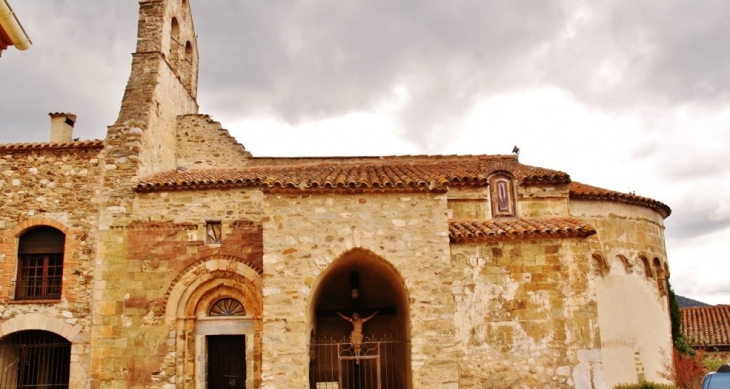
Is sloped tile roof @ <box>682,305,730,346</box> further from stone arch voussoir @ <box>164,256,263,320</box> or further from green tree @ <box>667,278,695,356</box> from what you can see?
stone arch voussoir @ <box>164,256,263,320</box>

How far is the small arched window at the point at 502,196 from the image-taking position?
13.2m

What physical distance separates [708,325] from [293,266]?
21.8 meters

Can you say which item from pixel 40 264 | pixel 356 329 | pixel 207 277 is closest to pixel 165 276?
pixel 207 277

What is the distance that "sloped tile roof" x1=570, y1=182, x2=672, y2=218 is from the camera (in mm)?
14516

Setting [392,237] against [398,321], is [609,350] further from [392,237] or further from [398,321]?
[392,237]

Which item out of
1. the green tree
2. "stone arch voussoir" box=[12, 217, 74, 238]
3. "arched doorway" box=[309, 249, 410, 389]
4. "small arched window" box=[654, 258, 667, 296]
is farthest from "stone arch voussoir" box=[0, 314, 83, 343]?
the green tree

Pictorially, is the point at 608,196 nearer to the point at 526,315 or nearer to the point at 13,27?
the point at 526,315

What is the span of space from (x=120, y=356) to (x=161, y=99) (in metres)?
6.72

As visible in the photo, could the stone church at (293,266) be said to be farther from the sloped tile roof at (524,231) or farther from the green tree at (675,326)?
the green tree at (675,326)

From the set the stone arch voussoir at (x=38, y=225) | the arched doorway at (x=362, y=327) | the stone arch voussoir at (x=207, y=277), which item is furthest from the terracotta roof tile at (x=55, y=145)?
the arched doorway at (x=362, y=327)

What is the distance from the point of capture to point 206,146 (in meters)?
16.5

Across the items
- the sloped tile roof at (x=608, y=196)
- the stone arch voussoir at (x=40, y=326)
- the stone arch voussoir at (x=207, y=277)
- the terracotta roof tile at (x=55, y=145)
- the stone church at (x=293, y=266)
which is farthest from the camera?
the sloped tile roof at (x=608, y=196)

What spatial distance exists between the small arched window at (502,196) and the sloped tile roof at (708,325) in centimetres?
1281

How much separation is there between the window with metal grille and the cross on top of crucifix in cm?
624
